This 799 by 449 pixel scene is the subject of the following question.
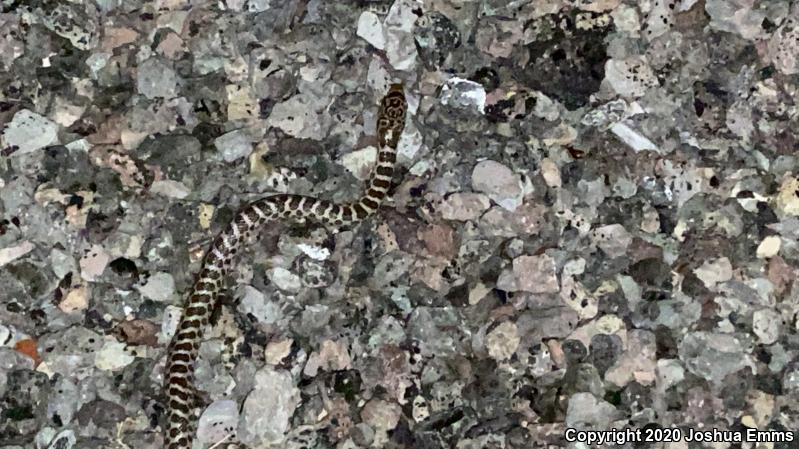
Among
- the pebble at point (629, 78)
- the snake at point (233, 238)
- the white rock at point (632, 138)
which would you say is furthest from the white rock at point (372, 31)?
the white rock at point (632, 138)

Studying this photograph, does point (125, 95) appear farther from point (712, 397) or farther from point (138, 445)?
point (712, 397)

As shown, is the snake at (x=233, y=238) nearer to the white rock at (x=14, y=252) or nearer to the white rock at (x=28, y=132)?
the white rock at (x=14, y=252)

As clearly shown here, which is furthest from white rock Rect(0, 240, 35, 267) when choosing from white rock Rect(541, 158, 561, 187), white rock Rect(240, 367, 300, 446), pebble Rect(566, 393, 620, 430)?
pebble Rect(566, 393, 620, 430)

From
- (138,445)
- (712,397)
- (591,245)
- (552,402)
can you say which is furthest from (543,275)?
(138,445)

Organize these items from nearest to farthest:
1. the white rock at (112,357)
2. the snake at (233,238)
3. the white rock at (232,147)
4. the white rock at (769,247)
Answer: the snake at (233,238), the white rock at (112,357), the white rock at (769,247), the white rock at (232,147)

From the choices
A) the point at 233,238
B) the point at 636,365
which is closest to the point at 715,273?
the point at 636,365

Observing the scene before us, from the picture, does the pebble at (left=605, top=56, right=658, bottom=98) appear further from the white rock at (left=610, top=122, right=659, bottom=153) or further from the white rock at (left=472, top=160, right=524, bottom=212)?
the white rock at (left=472, top=160, right=524, bottom=212)

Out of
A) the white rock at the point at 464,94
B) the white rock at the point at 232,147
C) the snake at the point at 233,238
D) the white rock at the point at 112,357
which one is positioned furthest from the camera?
the white rock at the point at 464,94

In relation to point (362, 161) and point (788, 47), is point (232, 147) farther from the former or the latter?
point (788, 47)
